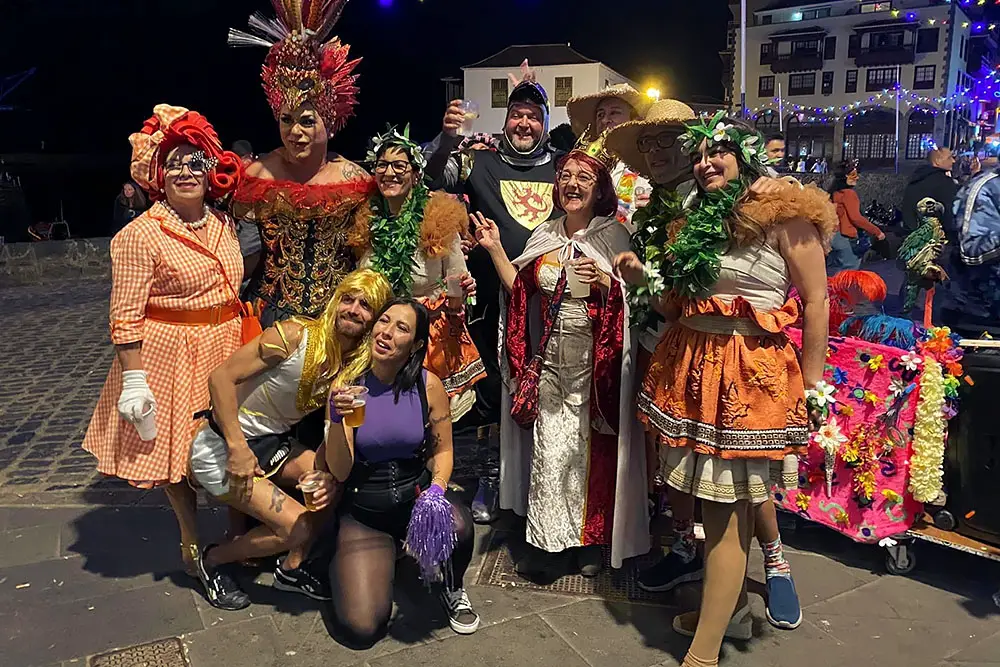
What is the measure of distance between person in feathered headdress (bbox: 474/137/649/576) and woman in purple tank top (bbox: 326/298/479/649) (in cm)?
48

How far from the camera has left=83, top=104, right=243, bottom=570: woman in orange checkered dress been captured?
2.91 m

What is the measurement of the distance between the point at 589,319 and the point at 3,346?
24.8ft

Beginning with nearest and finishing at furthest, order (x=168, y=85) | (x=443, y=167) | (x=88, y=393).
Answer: (x=443, y=167)
(x=88, y=393)
(x=168, y=85)

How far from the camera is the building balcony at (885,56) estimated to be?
36500mm

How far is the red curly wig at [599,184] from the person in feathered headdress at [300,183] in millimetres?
917

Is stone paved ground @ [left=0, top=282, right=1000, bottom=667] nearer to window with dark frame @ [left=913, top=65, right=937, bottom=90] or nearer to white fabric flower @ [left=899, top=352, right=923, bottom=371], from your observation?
white fabric flower @ [left=899, top=352, right=923, bottom=371]

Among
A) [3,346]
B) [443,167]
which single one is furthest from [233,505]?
[3,346]

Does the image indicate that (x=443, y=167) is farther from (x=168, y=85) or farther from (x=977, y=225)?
(x=168, y=85)

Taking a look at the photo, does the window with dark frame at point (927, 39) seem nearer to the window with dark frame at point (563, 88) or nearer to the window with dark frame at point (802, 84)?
the window with dark frame at point (802, 84)

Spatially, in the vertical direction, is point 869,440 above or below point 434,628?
above

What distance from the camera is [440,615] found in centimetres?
306

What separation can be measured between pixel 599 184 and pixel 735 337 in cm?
102

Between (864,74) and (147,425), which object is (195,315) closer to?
(147,425)

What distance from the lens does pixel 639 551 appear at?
3236 millimetres
